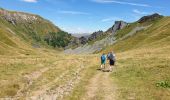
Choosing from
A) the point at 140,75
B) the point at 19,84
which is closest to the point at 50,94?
the point at 19,84

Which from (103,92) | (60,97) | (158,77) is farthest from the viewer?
(158,77)

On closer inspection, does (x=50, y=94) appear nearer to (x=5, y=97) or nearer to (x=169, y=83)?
(x=5, y=97)

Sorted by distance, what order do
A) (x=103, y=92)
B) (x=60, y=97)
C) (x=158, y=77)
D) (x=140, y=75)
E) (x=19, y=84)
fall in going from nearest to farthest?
(x=60, y=97), (x=103, y=92), (x=19, y=84), (x=158, y=77), (x=140, y=75)

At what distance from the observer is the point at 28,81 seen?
31.2 metres

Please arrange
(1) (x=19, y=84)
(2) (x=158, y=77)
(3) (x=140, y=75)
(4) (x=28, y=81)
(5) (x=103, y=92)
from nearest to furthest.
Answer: (5) (x=103, y=92)
(1) (x=19, y=84)
(4) (x=28, y=81)
(2) (x=158, y=77)
(3) (x=140, y=75)

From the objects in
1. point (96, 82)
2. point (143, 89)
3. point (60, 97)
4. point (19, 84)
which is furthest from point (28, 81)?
point (143, 89)

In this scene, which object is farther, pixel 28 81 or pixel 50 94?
pixel 28 81

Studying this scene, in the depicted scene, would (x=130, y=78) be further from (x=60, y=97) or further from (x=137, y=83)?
(x=60, y=97)

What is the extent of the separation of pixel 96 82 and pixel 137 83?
150 inches

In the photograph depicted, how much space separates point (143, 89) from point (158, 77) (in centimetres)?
690

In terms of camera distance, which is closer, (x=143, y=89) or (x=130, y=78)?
(x=143, y=89)

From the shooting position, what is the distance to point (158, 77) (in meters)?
33.3

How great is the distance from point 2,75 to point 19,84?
5423 millimetres

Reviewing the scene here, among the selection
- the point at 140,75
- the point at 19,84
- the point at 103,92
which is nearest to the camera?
the point at 103,92
